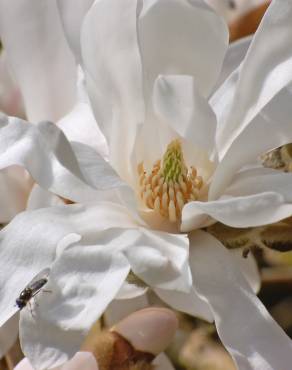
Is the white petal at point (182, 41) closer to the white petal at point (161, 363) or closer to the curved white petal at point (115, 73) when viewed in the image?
the curved white petal at point (115, 73)

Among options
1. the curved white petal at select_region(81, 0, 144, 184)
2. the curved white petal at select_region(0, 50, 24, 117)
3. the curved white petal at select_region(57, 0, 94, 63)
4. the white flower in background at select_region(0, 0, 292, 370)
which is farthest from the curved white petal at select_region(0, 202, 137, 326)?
the curved white petal at select_region(0, 50, 24, 117)

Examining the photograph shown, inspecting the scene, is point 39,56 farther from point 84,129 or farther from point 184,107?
point 184,107

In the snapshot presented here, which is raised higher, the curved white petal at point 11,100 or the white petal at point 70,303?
the white petal at point 70,303

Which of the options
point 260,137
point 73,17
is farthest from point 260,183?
point 73,17

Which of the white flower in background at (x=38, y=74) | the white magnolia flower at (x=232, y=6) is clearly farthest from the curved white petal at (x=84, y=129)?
the white magnolia flower at (x=232, y=6)

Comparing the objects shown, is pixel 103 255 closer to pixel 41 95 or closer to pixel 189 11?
pixel 189 11

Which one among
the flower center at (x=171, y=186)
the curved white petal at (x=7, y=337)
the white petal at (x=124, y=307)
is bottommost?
the white petal at (x=124, y=307)

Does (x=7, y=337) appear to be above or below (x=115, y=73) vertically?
below
